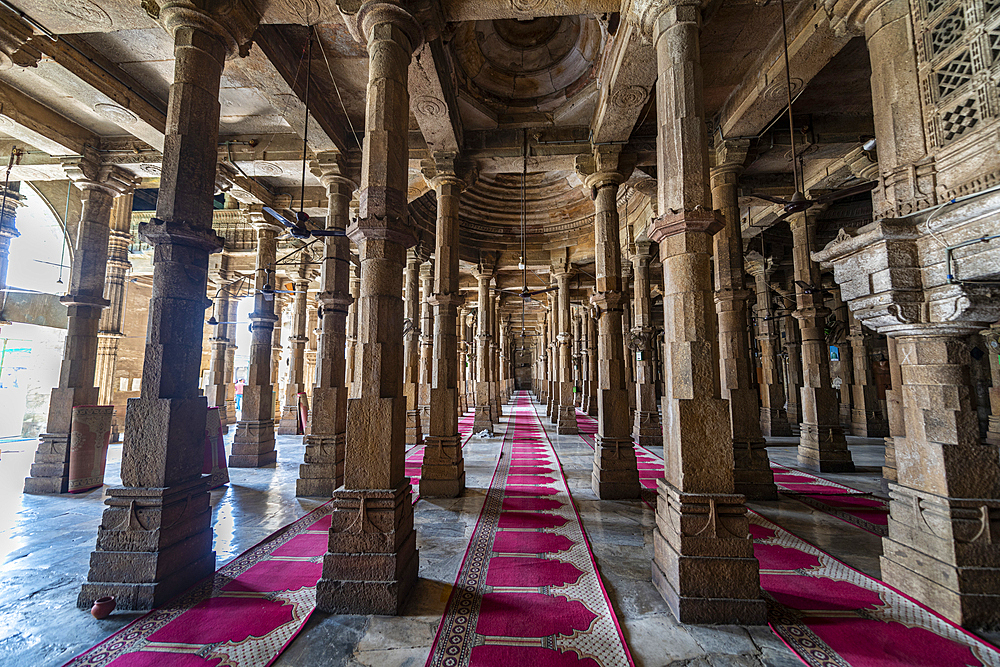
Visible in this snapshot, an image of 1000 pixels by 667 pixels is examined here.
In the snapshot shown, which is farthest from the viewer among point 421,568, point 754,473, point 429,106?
point 754,473

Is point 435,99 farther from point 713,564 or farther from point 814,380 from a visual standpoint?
point 814,380

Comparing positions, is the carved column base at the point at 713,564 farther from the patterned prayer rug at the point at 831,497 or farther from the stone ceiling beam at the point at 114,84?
the stone ceiling beam at the point at 114,84

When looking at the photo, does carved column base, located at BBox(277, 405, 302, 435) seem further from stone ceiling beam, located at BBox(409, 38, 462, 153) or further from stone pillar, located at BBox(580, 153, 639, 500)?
stone pillar, located at BBox(580, 153, 639, 500)

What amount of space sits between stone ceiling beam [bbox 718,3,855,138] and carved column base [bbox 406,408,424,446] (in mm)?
10051

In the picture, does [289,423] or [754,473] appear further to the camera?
[289,423]

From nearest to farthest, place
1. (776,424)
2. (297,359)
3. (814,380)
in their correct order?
(814,380)
(776,424)
(297,359)

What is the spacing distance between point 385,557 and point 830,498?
7008 mm

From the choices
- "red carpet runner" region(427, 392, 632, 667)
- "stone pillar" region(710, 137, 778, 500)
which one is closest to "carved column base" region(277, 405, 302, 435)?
"red carpet runner" region(427, 392, 632, 667)

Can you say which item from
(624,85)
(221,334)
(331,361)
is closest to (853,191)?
(624,85)

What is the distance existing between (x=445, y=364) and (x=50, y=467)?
6819mm

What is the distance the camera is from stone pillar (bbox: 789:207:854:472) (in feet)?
28.3

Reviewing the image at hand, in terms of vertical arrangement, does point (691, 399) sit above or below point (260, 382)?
below

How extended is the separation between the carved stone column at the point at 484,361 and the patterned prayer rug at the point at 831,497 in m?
6.30

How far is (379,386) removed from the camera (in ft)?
12.1
